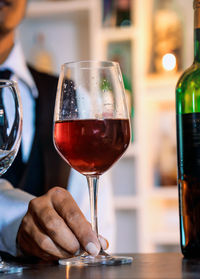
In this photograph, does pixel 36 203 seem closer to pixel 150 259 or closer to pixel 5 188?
pixel 150 259

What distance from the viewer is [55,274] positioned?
1.83ft

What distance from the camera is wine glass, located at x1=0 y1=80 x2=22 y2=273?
65 centimetres

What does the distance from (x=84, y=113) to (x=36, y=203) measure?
155 millimetres

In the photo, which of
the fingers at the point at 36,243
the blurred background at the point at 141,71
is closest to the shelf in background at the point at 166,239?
the blurred background at the point at 141,71

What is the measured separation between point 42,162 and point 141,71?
1050 millimetres

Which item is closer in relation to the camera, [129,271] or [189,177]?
[129,271]

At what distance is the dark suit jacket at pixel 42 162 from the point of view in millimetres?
1676

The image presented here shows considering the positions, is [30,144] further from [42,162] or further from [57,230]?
[57,230]

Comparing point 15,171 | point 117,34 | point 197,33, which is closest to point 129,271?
point 197,33

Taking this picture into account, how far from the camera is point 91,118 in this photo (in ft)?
2.25

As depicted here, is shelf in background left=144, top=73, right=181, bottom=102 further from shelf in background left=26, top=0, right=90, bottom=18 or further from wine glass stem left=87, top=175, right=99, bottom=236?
wine glass stem left=87, top=175, right=99, bottom=236

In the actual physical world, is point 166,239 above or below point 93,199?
below

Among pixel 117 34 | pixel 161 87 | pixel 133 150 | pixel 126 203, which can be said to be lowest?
pixel 126 203

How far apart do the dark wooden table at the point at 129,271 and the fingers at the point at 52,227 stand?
0.15 ft
